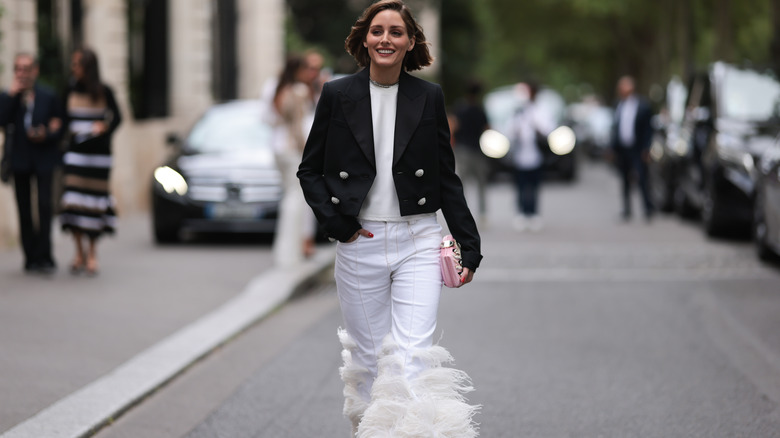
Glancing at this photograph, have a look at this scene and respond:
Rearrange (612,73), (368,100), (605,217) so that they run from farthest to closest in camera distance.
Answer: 1. (612,73)
2. (605,217)
3. (368,100)

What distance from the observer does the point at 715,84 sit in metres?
15.3

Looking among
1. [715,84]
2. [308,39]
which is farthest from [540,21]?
[715,84]

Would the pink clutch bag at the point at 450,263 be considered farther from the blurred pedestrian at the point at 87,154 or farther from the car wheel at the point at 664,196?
the car wheel at the point at 664,196

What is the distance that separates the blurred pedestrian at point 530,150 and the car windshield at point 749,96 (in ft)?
7.82

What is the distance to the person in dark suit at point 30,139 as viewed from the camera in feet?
34.3

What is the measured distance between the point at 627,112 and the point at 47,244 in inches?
361

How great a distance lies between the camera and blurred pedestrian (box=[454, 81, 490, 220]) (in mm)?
16766

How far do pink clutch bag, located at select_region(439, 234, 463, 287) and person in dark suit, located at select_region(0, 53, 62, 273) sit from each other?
656 centimetres

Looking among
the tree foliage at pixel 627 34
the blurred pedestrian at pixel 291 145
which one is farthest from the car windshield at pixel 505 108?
the blurred pedestrian at pixel 291 145

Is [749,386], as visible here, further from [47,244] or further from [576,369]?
[47,244]

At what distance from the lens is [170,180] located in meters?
13.5

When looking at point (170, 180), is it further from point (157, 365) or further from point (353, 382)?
point (353, 382)

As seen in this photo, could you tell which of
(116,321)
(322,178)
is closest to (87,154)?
(116,321)

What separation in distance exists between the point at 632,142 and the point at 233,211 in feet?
21.1
